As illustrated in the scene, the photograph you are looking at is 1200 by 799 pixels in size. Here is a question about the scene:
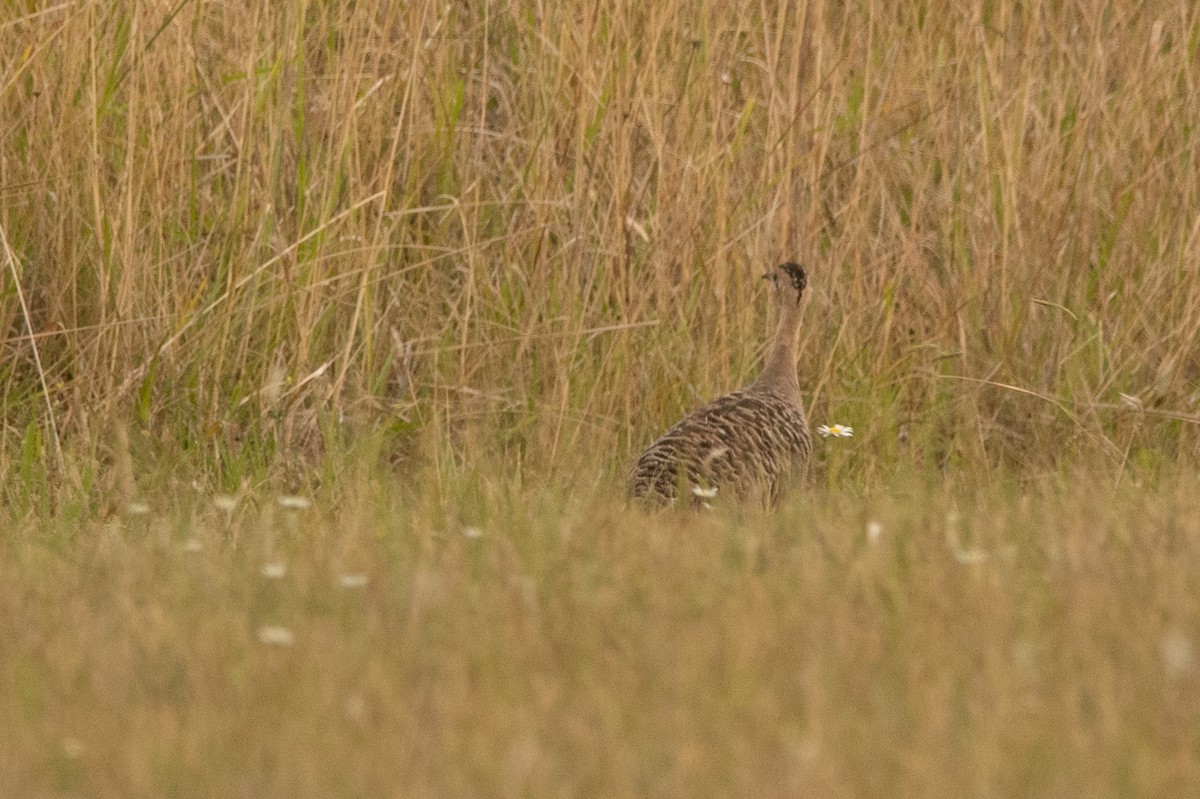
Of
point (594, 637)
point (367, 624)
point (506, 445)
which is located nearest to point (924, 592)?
point (594, 637)

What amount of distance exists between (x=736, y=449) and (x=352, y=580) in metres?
1.78

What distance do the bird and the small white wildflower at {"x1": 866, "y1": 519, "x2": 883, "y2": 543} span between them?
2.60 feet

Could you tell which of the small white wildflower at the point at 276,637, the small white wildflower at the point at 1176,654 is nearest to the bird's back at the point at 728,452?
the small white wildflower at the point at 276,637

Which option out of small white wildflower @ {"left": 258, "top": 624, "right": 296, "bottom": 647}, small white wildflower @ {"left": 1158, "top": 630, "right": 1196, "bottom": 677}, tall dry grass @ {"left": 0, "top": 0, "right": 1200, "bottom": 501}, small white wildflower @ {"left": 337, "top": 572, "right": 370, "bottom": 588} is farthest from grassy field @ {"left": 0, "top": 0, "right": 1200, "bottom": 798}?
small white wildflower @ {"left": 1158, "top": 630, "right": 1196, "bottom": 677}

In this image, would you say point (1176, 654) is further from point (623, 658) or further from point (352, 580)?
point (352, 580)

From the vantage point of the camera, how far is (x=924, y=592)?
3.32 m

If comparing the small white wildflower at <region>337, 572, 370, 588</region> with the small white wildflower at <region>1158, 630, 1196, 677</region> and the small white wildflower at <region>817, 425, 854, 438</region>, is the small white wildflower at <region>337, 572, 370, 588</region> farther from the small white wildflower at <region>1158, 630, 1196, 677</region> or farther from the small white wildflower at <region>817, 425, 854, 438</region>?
the small white wildflower at <region>817, 425, 854, 438</region>

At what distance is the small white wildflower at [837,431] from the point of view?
222 inches

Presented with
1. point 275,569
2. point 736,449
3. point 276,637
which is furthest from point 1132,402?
point 276,637

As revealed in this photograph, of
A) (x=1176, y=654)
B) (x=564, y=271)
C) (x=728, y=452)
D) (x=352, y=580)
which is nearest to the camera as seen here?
(x=1176, y=654)

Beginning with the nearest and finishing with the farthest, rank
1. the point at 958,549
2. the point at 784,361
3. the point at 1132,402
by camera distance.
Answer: the point at 958,549
the point at 784,361
the point at 1132,402

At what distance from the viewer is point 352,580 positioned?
343cm

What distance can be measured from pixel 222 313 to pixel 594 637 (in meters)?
2.85

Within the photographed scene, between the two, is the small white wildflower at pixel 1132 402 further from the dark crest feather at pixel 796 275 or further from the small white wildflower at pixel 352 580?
the small white wildflower at pixel 352 580
